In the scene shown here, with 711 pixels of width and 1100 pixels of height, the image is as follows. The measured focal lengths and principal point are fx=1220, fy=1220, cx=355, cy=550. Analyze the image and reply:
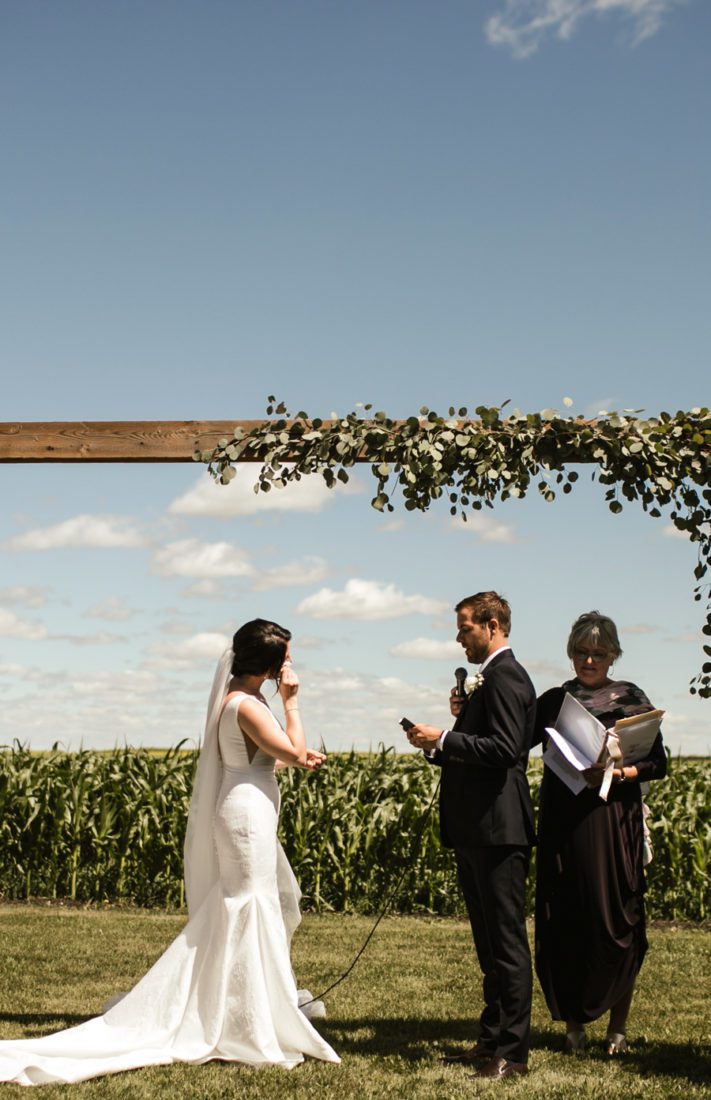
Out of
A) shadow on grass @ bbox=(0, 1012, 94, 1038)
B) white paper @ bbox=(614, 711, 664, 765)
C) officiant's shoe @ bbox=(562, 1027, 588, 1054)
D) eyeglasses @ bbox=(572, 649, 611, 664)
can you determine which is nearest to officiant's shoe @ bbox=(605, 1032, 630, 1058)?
officiant's shoe @ bbox=(562, 1027, 588, 1054)

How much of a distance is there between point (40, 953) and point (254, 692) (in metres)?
4.70

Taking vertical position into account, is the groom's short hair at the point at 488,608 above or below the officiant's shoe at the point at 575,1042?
above

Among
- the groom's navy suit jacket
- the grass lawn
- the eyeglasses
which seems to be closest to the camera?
the grass lawn

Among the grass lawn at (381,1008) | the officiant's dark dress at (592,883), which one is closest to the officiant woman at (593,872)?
the officiant's dark dress at (592,883)

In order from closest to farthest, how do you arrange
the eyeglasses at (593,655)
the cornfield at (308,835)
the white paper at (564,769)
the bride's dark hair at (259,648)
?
the bride's dark hair at (259,648), the white paper at (564,769), the eyeglasses at (593,655), the cornfield at (308,835)

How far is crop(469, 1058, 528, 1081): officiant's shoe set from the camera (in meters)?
5.99

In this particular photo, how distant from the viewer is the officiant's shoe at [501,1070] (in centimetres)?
599

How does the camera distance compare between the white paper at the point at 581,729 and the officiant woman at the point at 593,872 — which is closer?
the white paper at the point at 581,729

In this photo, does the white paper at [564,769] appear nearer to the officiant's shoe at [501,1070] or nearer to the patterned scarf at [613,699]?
the patterned scarf at [613,699]

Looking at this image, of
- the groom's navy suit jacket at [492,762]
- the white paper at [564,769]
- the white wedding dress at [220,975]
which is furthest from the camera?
the white paper at [564,769]

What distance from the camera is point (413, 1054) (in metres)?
6.67

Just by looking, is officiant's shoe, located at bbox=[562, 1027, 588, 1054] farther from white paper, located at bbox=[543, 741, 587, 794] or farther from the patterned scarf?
the patterned scarf

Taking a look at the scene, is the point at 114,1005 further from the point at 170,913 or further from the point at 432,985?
the point at 170,913

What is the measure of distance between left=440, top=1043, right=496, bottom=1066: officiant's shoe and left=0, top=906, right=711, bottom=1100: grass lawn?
0.08 m
